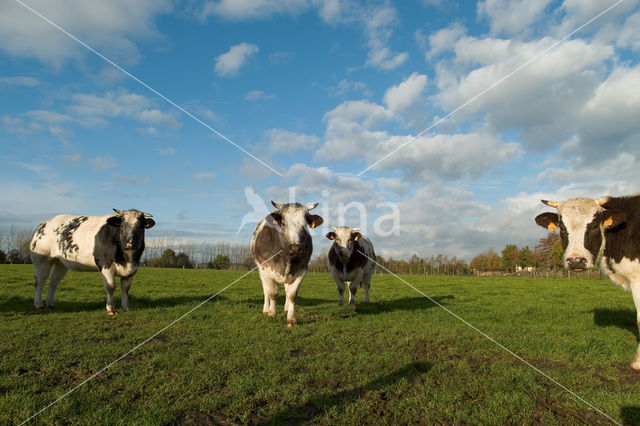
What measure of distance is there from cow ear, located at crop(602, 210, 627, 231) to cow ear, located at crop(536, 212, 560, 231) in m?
1.38

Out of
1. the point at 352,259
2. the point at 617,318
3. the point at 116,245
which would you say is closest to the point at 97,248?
the point at 116,245

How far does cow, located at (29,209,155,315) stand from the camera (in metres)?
10.9

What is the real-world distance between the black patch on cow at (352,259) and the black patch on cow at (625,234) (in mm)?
7272

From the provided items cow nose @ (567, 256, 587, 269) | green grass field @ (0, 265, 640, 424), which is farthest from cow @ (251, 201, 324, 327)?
cow nose @ (567, 256, 587, 269)

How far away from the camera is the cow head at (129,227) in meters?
10.8

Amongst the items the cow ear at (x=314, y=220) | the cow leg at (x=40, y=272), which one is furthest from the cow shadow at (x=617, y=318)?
the cow leg at (x=40, y=272)

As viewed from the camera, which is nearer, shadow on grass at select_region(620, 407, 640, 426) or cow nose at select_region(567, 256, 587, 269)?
shadow on grass at select_region(620, 407, 640, 426)

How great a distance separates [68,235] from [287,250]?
6.98 metres

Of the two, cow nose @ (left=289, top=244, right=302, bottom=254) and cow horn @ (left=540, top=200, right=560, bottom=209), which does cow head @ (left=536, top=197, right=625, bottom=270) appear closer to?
cow horn @ (left=540, top=200, right=560, bottom=209)

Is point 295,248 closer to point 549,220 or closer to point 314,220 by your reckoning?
point 314,220

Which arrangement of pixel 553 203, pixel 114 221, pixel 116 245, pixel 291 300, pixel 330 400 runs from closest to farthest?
pixel 330 400 → pixel 553 203 → pixel 291 300 → pixel 114 221 → pixel 116 245

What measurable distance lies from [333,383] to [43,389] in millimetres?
3844

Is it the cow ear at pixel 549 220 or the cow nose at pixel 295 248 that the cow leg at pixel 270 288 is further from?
the cow ear at pixel 549 220

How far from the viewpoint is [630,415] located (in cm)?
464
